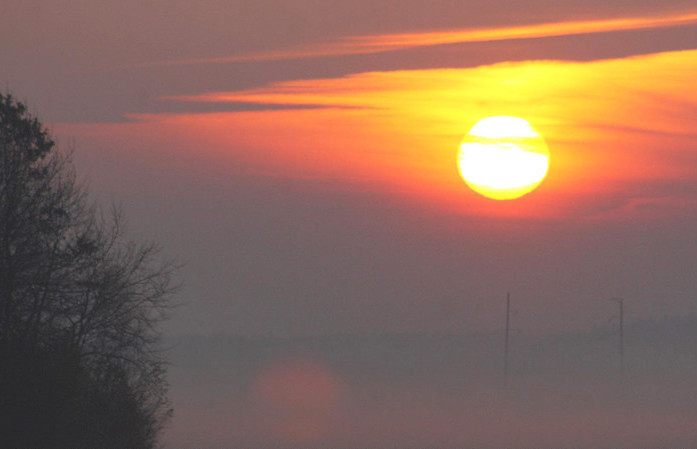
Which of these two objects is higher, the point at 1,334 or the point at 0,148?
the point at 0,148

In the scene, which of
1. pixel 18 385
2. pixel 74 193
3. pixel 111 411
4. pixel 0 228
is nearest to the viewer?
pixel 18 385

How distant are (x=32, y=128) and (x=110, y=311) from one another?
319 inches

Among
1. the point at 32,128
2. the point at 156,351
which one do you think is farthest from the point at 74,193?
the point at 156,351

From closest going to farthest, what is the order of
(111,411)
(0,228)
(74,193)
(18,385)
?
(18,385), (0,228), (74,193), (111,411)

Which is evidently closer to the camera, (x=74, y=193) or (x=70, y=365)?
(x=70, y=365)

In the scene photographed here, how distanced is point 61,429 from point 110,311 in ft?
29.4

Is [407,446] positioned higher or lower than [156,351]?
higher

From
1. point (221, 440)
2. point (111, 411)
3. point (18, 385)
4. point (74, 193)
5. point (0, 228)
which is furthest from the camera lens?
point (221, 440)

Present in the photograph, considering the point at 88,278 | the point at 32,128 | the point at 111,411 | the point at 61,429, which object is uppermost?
the point at 32,128

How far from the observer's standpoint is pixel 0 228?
43.6 m

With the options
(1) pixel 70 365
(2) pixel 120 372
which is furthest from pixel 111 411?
(1) pixel 70 365

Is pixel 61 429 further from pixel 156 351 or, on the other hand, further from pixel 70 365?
pixel 156 351

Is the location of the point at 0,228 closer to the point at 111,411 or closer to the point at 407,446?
the point at 111,411

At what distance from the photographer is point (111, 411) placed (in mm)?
52625
